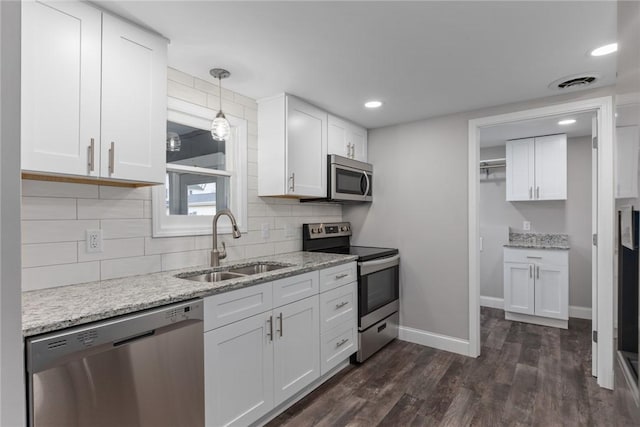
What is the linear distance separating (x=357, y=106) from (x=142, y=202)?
191 cm

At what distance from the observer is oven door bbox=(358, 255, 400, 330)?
2.86 m

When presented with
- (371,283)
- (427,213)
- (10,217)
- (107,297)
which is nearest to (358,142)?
(427,213)

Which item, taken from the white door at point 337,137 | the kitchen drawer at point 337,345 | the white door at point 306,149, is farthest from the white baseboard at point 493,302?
the white door at point 306,149

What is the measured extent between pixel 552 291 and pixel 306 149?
3267 millimetres

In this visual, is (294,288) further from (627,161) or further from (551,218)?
(551,218)

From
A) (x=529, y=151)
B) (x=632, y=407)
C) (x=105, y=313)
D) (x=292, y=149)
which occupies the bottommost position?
(x=632, y=407)

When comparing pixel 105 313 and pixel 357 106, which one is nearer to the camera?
pixel 105 313

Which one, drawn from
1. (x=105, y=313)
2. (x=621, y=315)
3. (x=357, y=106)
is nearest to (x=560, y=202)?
(x=357, y=106)

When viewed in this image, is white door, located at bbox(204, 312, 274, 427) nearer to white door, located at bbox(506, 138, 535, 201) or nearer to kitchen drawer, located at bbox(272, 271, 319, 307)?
kitchen drawer, located at bbox(272, 271, 319, 307)

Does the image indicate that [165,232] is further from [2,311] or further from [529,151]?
[529,151]

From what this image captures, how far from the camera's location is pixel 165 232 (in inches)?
82.8

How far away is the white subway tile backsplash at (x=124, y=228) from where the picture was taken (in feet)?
5.97

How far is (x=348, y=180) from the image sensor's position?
325cm

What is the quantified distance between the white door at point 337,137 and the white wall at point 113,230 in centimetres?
73
